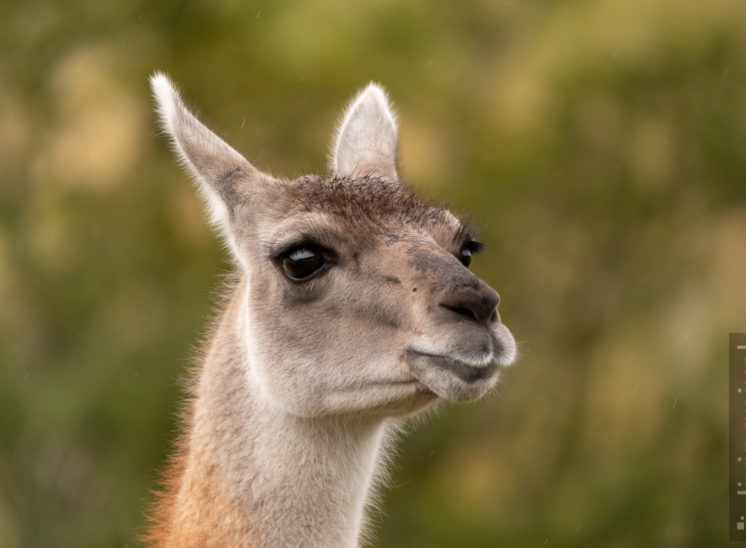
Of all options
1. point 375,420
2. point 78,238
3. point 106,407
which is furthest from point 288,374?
point 78,238

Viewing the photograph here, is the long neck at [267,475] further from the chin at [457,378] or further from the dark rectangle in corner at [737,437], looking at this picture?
the dark rectangle in corner at [737,437]

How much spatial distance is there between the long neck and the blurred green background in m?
6.49

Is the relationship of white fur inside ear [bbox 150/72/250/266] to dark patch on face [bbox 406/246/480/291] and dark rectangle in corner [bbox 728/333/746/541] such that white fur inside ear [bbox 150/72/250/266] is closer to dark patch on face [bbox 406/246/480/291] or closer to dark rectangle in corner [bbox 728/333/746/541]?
dark patch on face [bbox 406/246/480/291]

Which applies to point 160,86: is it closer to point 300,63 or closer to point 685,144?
point 300,63

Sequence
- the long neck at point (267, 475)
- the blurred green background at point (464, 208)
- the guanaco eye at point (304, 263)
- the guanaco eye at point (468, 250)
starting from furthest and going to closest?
the blurred green background at point (464, 208) → the guanaco eye at point (468, 250) → the guanaco eye at point (304, 263) → the long neck at point (267, 475)

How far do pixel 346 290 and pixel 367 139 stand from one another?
197 centimetres

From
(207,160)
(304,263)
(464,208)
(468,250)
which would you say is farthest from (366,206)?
(464,208)

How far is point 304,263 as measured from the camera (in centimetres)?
508

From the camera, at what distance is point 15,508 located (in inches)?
468

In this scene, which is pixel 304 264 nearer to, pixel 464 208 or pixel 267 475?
pixel 267 475

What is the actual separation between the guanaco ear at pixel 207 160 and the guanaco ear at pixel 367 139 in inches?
38.6

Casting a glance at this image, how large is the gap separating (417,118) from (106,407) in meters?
5.01

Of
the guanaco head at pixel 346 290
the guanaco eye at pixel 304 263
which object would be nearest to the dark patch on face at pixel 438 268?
the guanaco head at pixel 346 290

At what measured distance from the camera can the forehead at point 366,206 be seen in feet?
16.8
